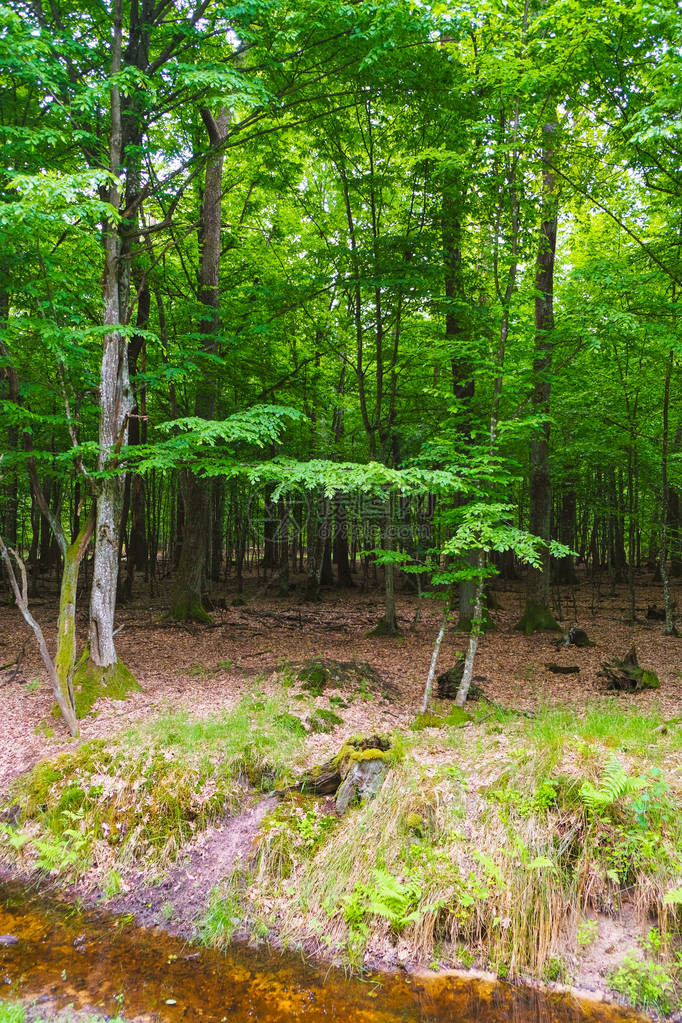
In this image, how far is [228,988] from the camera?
3838 millimetres

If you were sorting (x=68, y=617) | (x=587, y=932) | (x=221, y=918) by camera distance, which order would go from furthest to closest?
(x=68, y=617)
(x=221, y=918)
(x=587, y=932)

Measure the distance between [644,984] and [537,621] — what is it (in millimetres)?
8791

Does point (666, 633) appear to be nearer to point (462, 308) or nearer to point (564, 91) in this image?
point (462, 308)

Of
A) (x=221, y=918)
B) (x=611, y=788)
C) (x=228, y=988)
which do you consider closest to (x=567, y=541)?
(x=611, y=788)

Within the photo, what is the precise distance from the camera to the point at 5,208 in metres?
5.23

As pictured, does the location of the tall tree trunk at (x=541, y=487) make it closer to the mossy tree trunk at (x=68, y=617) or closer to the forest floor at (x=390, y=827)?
the forest floor at (x=390, y=827)

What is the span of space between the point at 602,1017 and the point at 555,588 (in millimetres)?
14402

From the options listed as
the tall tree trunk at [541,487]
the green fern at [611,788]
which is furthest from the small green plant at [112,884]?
the tall tree trunk at [541,487]

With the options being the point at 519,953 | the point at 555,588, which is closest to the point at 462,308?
the point at 519,953

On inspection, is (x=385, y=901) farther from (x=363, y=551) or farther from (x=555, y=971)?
(x=363, y=551)

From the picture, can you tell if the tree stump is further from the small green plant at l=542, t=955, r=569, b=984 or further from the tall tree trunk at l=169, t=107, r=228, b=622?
the tall tree trunk at l=169, t=107, r=228, b=622

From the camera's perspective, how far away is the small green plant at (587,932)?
13.3ft

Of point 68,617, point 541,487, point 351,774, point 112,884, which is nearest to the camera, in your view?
point 112,884

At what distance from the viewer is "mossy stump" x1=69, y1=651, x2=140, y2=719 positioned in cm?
706
